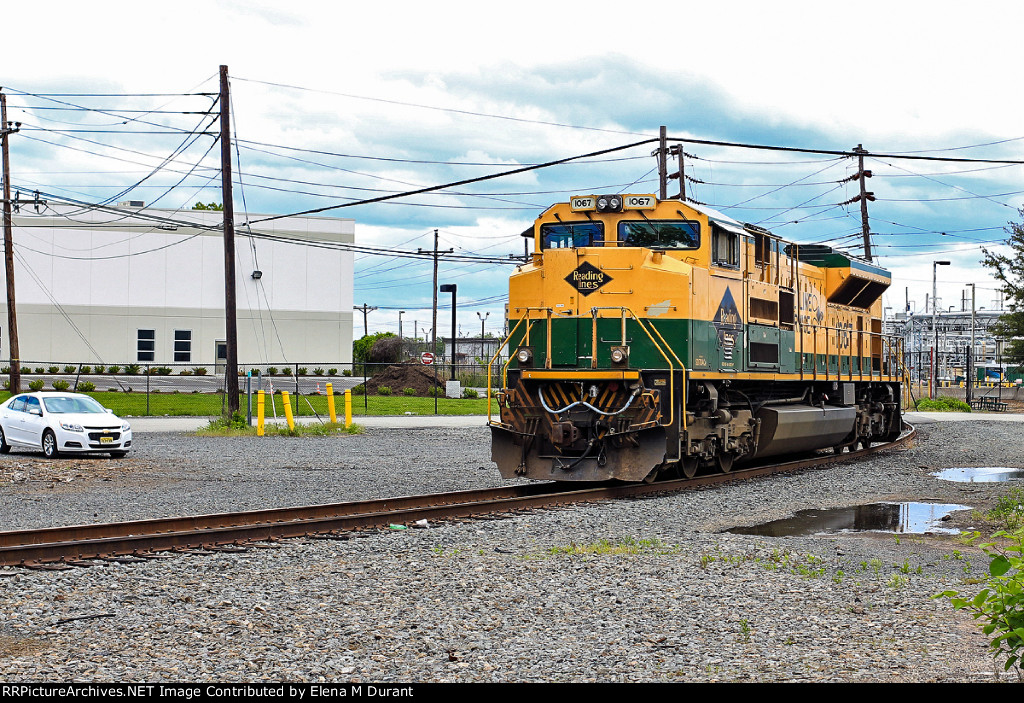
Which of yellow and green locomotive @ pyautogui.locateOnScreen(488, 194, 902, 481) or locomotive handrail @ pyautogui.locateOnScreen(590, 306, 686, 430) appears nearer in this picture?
locomotive handrail @ pyautogui.locateOnScreen(590, 306, 686, 430)

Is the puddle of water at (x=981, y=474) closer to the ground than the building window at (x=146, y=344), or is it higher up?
closer to the ground

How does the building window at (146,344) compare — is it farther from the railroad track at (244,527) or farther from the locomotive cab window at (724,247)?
the locomotive cab window at (724,247)

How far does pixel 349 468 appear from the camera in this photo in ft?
61.8

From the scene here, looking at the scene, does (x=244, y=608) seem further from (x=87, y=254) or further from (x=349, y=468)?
(x=87, y=254)

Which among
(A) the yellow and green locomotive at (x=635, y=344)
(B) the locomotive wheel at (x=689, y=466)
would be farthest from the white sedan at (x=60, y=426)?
(B) the locomotive wheel at (x=689, y=466)

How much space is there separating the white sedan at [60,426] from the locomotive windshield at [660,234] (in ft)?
39.4

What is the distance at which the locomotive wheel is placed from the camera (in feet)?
51.2

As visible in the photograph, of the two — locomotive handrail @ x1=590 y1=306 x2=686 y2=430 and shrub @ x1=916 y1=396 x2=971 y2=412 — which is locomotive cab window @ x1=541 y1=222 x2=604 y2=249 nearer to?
locomotive handrail @ x1=590 y1=306 x2=686 y2=430

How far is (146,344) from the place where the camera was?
56562 millimetres

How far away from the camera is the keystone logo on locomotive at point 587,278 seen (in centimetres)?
1464

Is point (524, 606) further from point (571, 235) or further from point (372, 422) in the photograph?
point (372, 422)

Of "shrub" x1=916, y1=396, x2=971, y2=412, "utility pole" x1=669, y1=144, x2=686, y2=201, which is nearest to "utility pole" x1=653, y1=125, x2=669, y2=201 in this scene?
"utility pole" x1=669, y1=144, x2=686, y2=201

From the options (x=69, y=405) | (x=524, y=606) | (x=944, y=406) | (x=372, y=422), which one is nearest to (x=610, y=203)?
(x=524, y=606)
